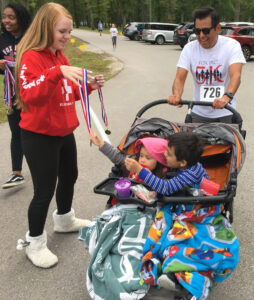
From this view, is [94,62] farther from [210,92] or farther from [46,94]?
[46,94]

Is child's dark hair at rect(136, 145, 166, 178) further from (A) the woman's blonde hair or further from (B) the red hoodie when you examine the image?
(A) the woman's blonde hair

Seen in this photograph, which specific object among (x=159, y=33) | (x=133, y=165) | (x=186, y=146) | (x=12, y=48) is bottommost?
(x=159, y=33)

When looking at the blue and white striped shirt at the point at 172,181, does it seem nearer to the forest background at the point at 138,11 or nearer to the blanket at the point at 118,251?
the blanket at the point at 118,251

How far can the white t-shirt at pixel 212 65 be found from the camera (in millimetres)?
3084

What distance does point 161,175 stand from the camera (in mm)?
2461

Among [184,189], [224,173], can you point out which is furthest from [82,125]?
[184,189]

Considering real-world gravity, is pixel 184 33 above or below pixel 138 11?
below

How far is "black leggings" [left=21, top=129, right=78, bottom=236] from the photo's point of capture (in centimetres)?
243

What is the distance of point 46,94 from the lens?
82.0 inches

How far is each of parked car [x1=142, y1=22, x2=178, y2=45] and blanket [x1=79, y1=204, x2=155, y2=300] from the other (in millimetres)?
23214

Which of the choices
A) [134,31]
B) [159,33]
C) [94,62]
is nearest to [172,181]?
[94,62]

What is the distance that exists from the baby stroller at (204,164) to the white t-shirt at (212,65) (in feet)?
1.05

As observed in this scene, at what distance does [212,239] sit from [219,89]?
1595 millimetres

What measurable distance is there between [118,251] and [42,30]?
1563 mm
